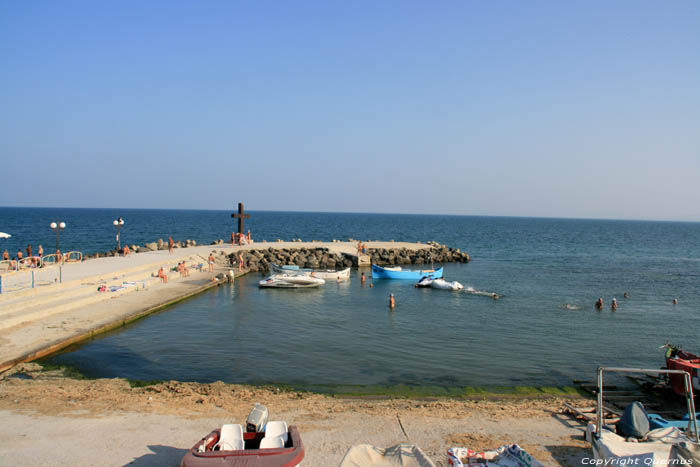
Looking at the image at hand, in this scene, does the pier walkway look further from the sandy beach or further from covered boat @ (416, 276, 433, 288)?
covered boat @ (416, 276, 433, 288)

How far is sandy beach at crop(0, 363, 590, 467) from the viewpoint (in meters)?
9.97

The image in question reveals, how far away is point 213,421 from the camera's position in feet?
38.9

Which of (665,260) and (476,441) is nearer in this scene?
(476,441)

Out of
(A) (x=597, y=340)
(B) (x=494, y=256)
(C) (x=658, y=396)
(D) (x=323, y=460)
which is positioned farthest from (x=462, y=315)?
(B) (x=494, y=256)

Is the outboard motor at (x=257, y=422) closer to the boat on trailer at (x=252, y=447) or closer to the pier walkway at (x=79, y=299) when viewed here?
the boat on trailer at (x=252, y=447)

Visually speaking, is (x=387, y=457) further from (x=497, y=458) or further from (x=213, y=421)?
(x=213, y=421)

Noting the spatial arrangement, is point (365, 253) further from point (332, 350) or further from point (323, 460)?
point (323, 460)

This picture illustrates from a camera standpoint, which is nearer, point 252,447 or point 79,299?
point 252,447

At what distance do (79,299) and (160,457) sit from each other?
18089 millimetres

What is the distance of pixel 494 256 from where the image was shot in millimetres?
70875

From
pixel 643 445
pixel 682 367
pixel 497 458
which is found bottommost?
pixel 682 367

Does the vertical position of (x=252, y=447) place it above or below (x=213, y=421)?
above

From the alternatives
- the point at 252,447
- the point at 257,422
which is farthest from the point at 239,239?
the point at 252,447

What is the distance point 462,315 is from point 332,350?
37.9 feet
